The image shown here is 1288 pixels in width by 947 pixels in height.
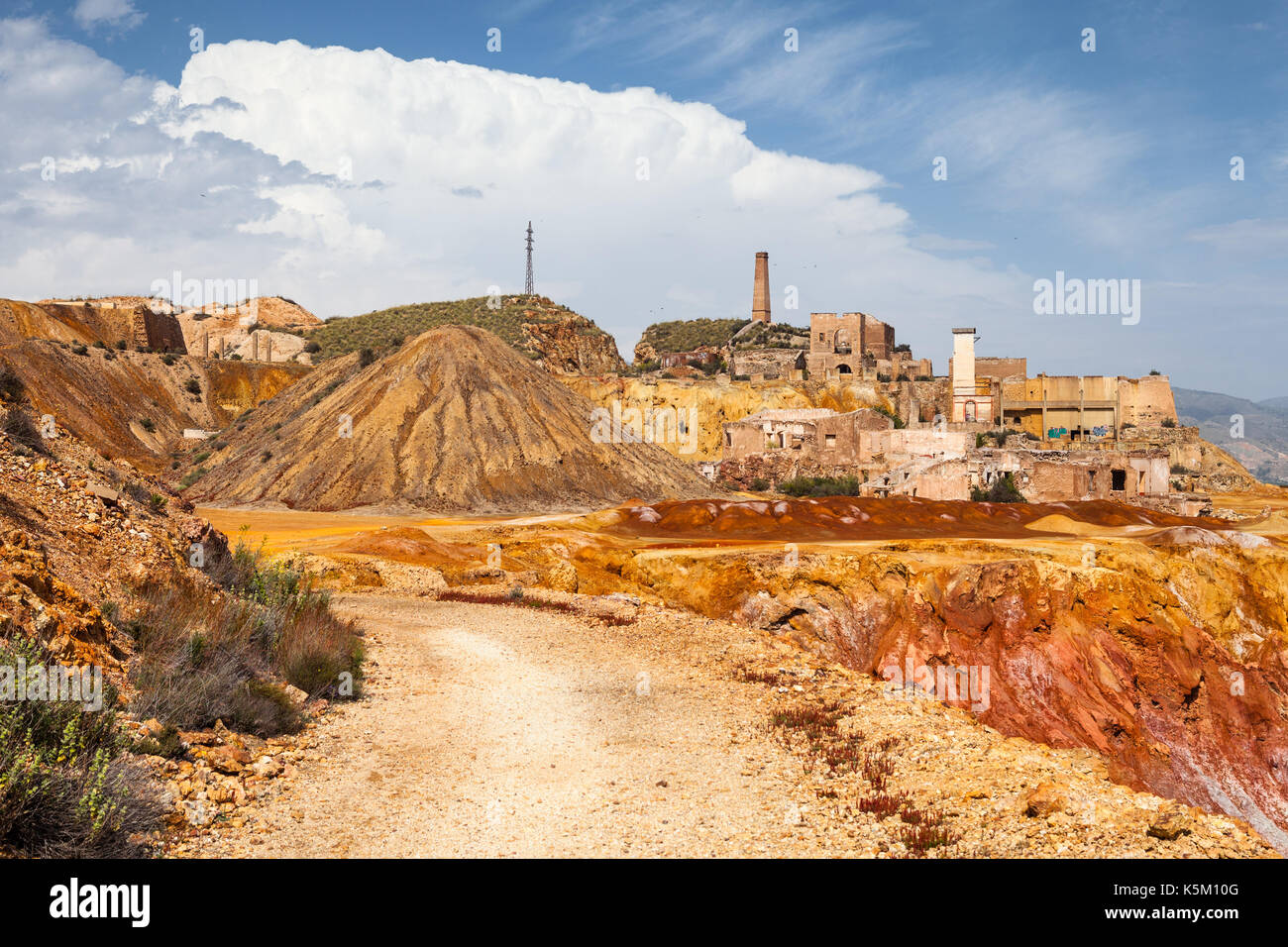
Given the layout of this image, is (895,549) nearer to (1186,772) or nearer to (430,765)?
(1186,772)

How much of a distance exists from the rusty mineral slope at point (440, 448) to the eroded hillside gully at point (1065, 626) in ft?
75.9

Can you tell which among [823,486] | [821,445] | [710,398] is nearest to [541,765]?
[823,486]

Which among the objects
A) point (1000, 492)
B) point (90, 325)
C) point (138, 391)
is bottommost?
point (1000, 492)

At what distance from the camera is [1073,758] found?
9328mm

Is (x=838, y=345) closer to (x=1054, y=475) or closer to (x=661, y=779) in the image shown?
(x=1054, y=475)

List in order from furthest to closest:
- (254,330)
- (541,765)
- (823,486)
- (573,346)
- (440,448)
→ (254,330) < (573,346) < (823,486) < (440,448) < (541,765)

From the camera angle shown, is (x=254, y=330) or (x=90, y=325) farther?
(x=254, y=330)

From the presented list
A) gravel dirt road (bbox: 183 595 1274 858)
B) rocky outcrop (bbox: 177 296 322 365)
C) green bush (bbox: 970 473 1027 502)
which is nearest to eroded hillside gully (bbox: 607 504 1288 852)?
gravel dirt road (bbox: 183 595 1274 858)

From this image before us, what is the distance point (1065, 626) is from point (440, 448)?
121ft

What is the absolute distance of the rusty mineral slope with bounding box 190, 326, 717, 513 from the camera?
1825 inches

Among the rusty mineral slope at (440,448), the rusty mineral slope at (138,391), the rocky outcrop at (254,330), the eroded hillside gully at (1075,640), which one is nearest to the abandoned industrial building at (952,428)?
the rusty mineral slope at (440,448)

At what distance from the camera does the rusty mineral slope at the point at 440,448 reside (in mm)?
46344

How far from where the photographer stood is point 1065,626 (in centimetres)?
1981
